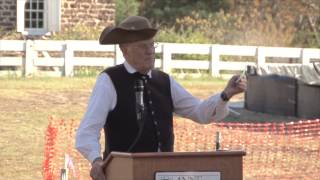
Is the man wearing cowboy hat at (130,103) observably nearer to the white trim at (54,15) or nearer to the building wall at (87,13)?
the white trim at (54,15)

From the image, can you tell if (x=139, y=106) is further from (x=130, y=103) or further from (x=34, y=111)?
(x=34, y=111)

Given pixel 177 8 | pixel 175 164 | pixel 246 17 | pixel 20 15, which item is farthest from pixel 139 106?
pixel 177 8

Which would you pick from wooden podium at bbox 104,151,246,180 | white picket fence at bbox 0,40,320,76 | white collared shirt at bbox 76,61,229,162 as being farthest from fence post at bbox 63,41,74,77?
wooden podium at bbox 104,151,246,180

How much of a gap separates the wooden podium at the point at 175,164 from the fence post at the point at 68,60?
71.8 feet

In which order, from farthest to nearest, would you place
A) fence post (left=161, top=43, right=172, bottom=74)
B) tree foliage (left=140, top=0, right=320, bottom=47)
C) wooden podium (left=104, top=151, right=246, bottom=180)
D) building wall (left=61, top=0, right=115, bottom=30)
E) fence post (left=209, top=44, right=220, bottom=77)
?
tree foliage (left=140, top=0, right=320, bottom=47), building wall (left=61, top=0, right=115, bottom=30), fence post (left=209, top=44, right=220, bottom=77), fence post (left=161, top=43, right=172, bottom=74), wooden podium (left=104, top=151, right=246, bottom=180)

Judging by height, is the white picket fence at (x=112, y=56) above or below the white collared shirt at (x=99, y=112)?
below

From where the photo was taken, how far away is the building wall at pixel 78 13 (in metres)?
29.8

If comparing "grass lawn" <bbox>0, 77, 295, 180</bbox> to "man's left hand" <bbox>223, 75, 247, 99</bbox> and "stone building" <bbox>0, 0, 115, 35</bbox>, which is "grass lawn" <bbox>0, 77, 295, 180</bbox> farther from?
"man's left hand" <bbox>223, 75, 247, 99</bbox>

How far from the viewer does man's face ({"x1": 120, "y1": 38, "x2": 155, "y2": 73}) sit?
5285 mm

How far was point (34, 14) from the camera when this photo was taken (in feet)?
99.1

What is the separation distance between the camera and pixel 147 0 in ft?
152

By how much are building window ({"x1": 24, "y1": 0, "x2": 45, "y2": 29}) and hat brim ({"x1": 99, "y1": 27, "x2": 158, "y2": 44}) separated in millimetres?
25240

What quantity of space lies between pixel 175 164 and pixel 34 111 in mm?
14053

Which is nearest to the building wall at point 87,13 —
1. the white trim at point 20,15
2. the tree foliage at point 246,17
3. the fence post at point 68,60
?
the white trim at point 20,15
